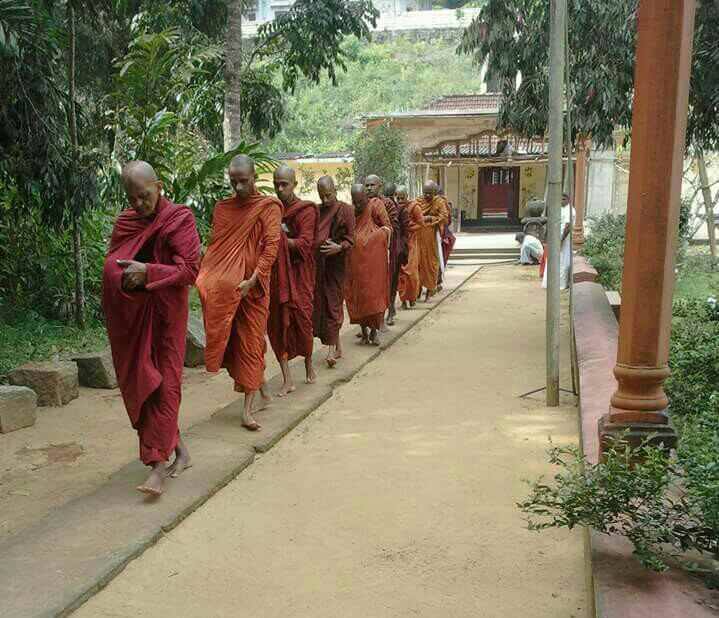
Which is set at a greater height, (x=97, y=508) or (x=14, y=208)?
(x=14, y=208)

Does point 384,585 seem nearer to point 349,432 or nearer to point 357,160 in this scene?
point 349,432

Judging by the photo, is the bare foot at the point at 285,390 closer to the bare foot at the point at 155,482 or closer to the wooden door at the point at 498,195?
the bare foot at the point at 155,482

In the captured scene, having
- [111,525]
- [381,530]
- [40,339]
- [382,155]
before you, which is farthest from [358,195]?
[382,155]

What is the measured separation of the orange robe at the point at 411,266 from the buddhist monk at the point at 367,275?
2837 mm

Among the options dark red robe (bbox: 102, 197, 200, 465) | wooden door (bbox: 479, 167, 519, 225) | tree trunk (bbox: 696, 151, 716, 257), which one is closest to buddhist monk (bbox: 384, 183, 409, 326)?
tree trunk (bbox: 696, 151, 716, 257)

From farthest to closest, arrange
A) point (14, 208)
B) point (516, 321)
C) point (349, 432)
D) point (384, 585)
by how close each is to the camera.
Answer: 1. point (516, 321)
2. point (14, 208)
3. point (349, 432)
4. point (384, 585)

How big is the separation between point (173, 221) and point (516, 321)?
7.05 m

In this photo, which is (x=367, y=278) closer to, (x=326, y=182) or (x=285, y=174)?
(x=326, y=182)

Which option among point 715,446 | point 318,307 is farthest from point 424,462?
point 318,307

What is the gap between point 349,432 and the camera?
217 inches

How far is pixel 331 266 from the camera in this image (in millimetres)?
7270

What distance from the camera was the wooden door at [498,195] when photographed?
26.3 meters

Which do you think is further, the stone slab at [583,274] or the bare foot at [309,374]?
the stone slab at [583,274]

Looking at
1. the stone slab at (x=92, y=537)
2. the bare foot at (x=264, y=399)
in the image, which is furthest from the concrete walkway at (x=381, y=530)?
the bare foot at (x=264, y=399)
